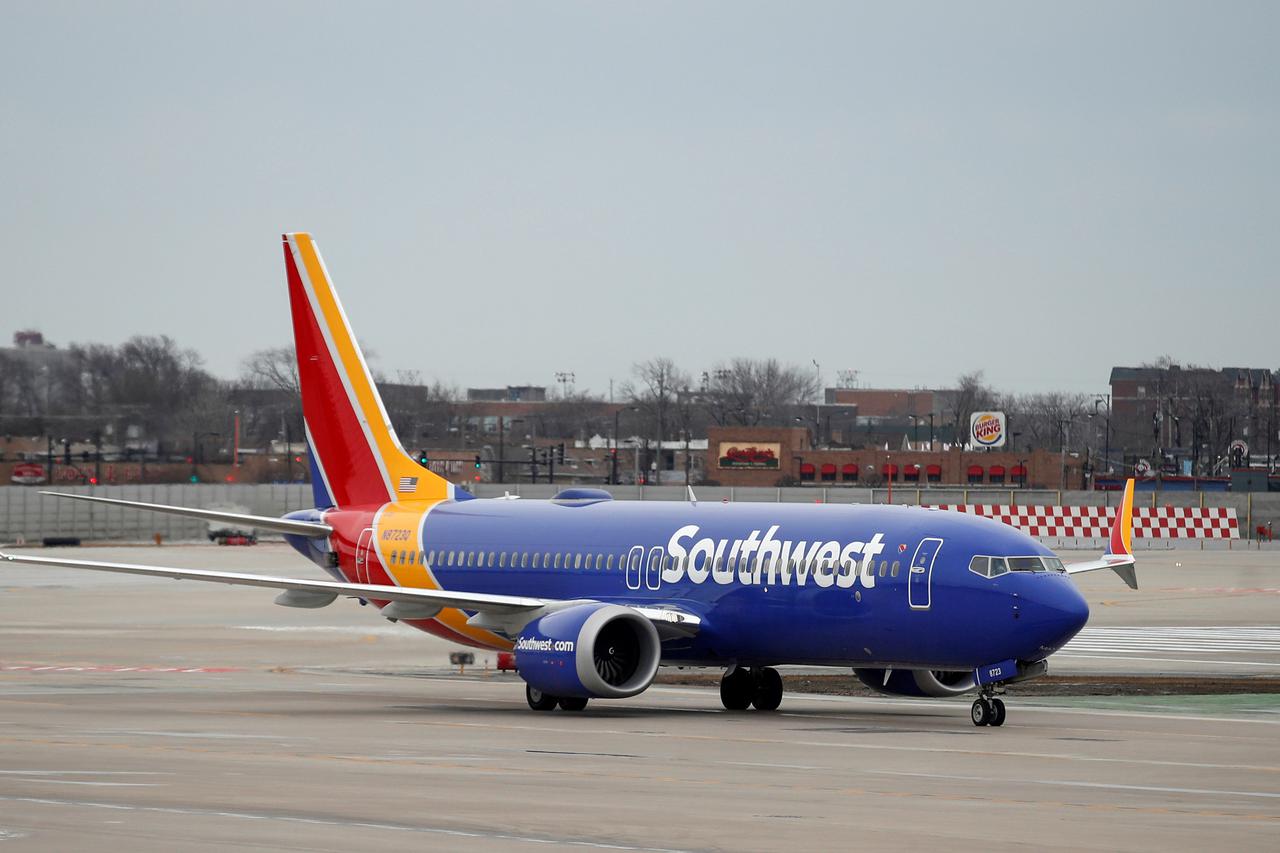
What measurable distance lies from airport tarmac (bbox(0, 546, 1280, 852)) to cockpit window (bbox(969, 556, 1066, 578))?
253cm

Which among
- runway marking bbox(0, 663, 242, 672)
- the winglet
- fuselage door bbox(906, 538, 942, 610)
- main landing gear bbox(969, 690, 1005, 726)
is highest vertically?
the winglet

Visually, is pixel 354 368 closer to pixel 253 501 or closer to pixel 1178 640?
pixel 1178 640

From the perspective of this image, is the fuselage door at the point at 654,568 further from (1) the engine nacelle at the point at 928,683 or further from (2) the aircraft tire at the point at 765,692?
(1) the engine nacelle at the point at 928,683

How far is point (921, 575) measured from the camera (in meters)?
29.8

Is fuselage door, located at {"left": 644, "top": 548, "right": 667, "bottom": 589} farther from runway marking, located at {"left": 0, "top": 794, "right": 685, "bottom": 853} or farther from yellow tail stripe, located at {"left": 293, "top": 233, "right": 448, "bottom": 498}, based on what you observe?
runway marking, located at {"left": 0, "top": 794, "right": 685, "bottom": 853}

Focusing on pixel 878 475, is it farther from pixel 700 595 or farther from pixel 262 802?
pixel 262 802

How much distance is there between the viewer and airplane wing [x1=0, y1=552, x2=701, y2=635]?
3152 cm

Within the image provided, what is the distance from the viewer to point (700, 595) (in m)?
32.2

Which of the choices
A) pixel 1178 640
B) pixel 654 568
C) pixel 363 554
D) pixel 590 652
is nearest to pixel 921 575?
pixel 654 568

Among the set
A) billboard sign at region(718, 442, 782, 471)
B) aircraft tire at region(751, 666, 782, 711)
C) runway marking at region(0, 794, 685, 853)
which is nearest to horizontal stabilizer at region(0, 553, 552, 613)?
aircraft tire at region(751, 666, 782, 711)

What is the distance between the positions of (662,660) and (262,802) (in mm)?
14676

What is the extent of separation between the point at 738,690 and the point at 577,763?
10.4m

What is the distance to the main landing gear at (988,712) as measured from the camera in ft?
95.2

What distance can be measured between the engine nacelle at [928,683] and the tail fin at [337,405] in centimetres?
1162
